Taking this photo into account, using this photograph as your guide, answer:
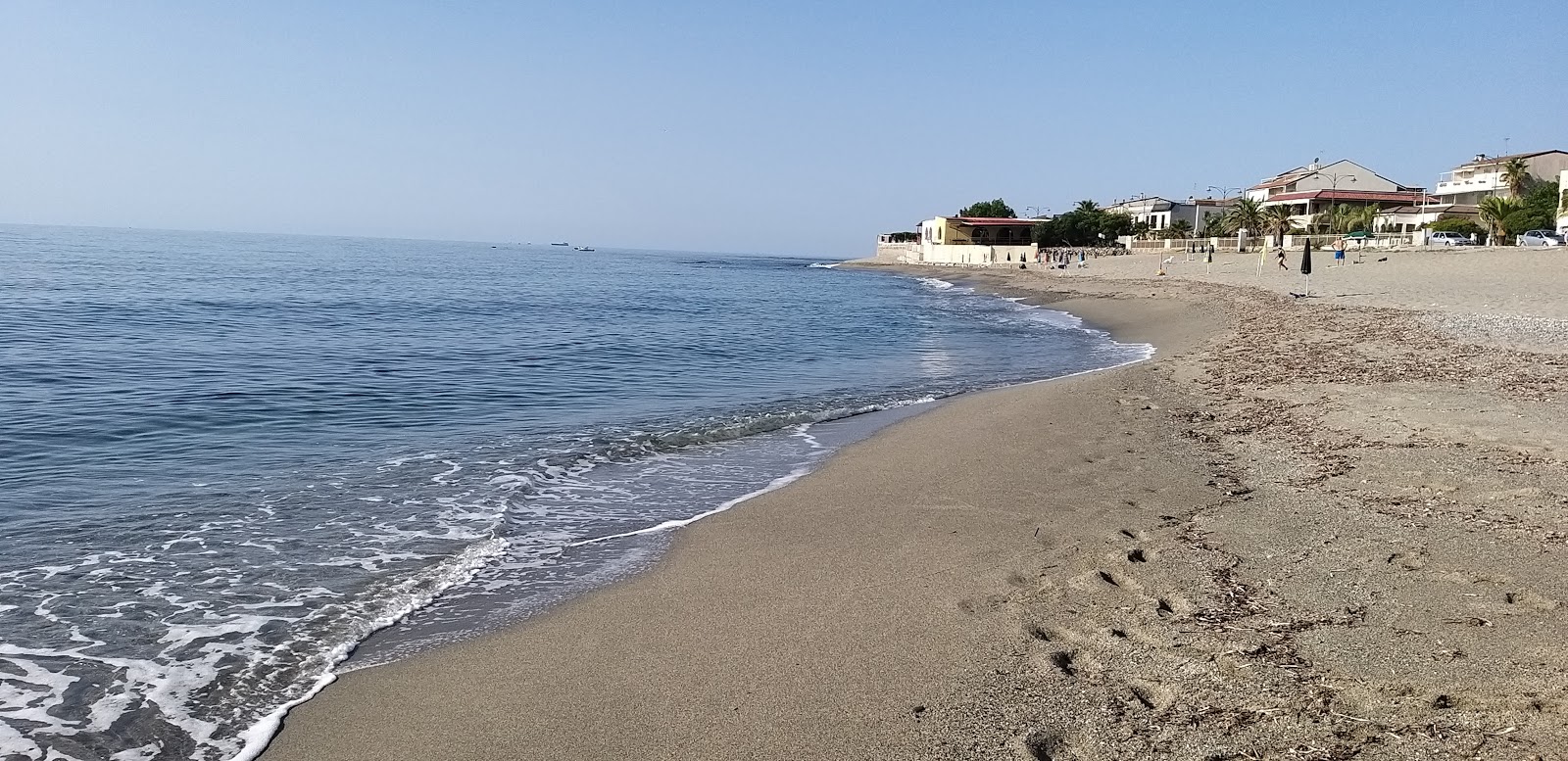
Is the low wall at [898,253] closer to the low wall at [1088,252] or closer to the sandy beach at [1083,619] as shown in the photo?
the low wall at [1088,252]

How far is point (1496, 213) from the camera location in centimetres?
5450

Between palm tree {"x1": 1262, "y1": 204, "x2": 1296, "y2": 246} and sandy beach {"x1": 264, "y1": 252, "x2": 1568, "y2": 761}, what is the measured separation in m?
66.4

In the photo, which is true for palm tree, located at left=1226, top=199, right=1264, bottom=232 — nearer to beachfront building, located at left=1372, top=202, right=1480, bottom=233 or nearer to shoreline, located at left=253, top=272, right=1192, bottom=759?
beachfront building, located at left=1372, top=202, right=1480, bottom=233

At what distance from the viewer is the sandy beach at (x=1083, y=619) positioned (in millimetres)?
3650

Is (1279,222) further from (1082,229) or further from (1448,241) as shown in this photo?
(1082,229)

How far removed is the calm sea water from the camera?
495 centimetres

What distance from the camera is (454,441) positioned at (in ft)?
36.2

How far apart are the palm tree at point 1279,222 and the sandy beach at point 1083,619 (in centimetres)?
6636

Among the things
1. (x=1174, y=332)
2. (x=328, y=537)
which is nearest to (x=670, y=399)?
(x=328, y=537)

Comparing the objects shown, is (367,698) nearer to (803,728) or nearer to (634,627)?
(634,627)

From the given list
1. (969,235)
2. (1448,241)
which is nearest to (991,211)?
(969,235)

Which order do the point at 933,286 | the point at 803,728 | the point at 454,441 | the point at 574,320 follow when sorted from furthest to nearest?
the point at 933,286, the point at 574,320, the point at 454,441, the point at 803,728

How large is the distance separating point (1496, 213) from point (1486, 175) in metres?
32.6

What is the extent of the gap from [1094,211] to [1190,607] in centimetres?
10201
